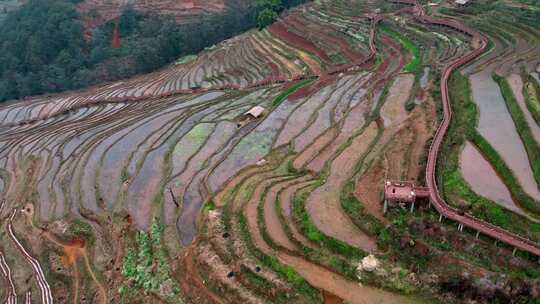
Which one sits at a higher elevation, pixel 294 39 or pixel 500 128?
pixel 500 128

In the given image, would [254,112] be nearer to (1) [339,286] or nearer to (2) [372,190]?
(2) [372,190]

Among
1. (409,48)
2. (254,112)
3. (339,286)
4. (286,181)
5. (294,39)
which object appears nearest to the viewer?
(339,286)

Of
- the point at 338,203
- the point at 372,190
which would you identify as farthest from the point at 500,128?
the point at 338,203

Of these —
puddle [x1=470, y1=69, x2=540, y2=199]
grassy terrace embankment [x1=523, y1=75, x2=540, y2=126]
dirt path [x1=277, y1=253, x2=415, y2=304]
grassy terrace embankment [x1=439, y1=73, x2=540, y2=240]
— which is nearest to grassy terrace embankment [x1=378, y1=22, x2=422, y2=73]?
puddle [x1=470, y1=69, x2=540, y2=199]

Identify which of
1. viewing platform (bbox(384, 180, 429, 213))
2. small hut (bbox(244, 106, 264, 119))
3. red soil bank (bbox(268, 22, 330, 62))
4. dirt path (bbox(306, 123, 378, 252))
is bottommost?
small hut (bbox(244, 106, 264, 119))

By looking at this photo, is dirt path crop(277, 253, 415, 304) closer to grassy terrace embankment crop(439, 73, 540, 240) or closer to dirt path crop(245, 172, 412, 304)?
dirt path crop(245, 172, 412, 304)

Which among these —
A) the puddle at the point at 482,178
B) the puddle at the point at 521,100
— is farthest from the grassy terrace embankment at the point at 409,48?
the puddle at the point at 482,178

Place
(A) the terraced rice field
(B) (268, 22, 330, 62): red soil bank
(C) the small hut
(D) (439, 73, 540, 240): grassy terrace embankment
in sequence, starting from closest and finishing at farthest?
1. (D) (439, 73, 540, 240): grassy terrace embankment
2. (A) the terraced rice field
3. (C) the small hut
4. (B) (268, 22, 330, 62): red soil bank
